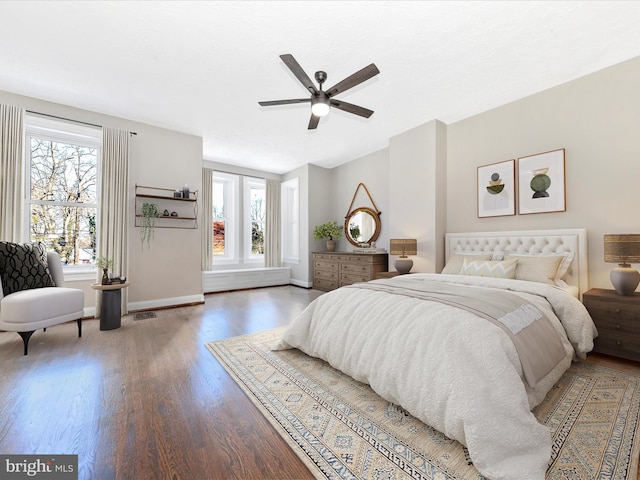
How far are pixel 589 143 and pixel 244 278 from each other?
5.97 meters

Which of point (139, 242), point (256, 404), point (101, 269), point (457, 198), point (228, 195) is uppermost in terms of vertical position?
point (228, 195)

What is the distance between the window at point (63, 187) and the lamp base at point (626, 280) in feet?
20.7

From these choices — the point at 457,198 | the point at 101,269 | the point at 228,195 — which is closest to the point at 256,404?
the point at 101,269

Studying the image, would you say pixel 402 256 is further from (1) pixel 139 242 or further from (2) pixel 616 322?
(1) pixel 139 242

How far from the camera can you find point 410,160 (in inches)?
177

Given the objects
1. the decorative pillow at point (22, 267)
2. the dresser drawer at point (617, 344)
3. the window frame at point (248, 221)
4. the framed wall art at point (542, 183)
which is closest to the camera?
the dresser drawer at point (617, 344)

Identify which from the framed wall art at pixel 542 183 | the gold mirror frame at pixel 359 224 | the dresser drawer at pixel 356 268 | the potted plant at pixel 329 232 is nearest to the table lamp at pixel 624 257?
the framed wall art at pixel 542 183

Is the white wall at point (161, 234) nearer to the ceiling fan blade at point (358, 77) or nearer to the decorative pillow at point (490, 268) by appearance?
the ceiling fan blade at point (358, 77)

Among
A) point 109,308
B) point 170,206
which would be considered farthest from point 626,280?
point 170,206

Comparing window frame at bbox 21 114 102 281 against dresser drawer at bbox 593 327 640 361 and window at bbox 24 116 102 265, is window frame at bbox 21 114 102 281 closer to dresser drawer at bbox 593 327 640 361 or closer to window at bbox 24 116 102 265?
window at bbox 24 116 102 265

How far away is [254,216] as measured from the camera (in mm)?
6859

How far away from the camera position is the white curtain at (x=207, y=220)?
5.88 meters

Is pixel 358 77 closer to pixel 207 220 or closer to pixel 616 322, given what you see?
pixel 616 322

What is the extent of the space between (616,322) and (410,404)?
227cm
